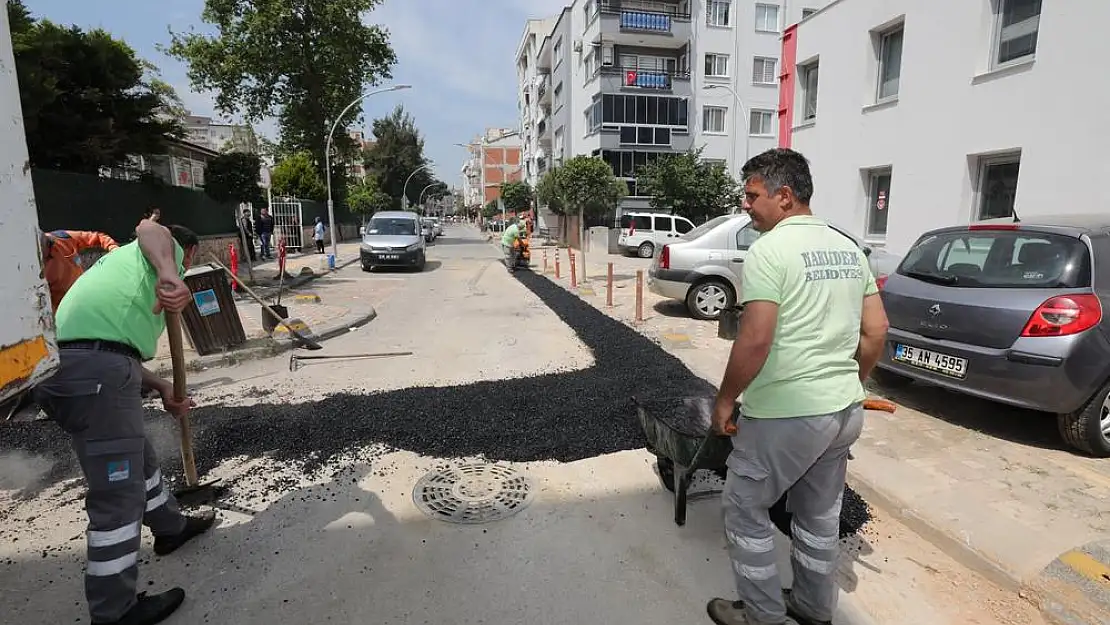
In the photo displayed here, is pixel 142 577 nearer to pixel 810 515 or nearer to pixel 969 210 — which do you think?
pixel 810 515

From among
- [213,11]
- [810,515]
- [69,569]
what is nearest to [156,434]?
[69,569]

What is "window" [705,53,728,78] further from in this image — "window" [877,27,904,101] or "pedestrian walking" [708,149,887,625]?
"pedestrian walking" [708,149,887,625]

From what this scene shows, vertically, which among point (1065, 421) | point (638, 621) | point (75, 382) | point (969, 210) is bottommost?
point (638, 621)

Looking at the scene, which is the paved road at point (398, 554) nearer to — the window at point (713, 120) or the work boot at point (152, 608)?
the work boot at point (152, 608)

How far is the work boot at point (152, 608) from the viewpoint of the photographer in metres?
2.39

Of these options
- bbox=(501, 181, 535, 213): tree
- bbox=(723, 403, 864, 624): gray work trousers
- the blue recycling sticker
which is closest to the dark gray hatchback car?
bbox=(723, 403, 864, 624): gray work trousers

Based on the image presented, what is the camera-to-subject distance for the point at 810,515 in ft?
7.54

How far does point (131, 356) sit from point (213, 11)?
109 feet

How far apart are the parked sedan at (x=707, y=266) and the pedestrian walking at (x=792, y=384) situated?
6.68m

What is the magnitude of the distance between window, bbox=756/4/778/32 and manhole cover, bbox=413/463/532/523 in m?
36.7

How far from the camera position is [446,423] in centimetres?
463

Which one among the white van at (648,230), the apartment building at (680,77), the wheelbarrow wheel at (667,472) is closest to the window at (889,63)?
the wheelbarrow wheel at (667,472)

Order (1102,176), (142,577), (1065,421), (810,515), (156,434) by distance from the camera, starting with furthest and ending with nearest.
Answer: (1102,176) → (156,434) → (1065,421) → (142,577) → (810,515)

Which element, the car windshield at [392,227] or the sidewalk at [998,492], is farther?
the car windshield at [392,227]
